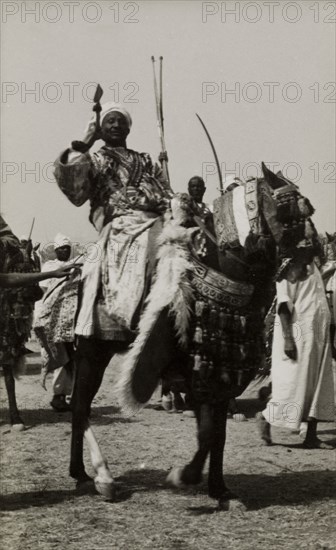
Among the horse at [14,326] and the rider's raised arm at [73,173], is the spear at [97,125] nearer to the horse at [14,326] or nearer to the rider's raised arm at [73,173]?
the rider's raised arm at [73,173]

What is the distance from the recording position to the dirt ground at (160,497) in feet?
15.2

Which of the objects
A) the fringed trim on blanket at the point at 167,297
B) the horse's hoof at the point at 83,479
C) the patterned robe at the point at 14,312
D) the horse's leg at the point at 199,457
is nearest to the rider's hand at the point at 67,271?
the fringed trim on blanket at the point at 167,297

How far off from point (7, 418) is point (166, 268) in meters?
4.84

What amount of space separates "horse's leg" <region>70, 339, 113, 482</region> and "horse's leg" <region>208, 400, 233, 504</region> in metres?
0.96

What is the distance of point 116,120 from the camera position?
585cm

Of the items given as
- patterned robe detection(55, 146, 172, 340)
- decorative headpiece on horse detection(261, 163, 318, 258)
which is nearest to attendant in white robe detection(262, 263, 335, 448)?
patterned robe detection(55, 146, 172, 340)

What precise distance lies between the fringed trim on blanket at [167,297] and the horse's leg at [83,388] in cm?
58

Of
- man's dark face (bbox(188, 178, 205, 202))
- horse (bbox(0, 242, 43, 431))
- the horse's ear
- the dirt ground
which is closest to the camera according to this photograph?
the dirt ground

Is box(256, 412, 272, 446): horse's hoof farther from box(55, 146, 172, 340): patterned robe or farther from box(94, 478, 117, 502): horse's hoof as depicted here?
box(55, 146, 172, 340): patterned robe

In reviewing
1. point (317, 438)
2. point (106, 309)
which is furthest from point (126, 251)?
point (317, 438)

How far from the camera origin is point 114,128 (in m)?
5.87

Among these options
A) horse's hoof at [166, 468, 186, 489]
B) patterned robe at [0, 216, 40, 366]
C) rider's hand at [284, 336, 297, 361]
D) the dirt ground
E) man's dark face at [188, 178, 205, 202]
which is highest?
man's dark face at [188, 178, 205, 202]

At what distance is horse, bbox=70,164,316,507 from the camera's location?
16.2 feet

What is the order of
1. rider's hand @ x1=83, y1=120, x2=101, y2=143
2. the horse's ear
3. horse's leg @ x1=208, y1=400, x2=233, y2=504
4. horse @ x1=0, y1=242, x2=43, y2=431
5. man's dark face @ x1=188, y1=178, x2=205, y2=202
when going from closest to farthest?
the horse's ear < horse's leg @ x1=208, y1=400, x2=233, y2=504 < rider's hand @ x1=83, y1=120, x2=101, y2=143 < horse @ x1=0, y1=242, x2=43, y2=431 < man's dark face @ x1=188, y1=178, x2=205, y2=202
